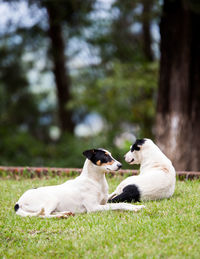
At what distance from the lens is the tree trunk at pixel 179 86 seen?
35.4 feet

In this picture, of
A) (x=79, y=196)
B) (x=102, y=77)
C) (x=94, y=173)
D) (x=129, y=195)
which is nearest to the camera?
(x=79, y=196)

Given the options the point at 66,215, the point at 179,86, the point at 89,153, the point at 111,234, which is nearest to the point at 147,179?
the point at 89,153

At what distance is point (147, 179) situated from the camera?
235 inches

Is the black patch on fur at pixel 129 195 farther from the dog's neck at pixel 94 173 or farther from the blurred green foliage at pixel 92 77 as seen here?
the blurred green foliage at pixel 92 77

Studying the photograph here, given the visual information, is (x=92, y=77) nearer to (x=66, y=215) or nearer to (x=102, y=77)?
(x=102, y=77)

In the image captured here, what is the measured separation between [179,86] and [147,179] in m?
5.34

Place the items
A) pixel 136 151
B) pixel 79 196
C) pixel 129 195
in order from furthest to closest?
1. pixel 136 151
2. pixel 129 195
3. pixel 79 196

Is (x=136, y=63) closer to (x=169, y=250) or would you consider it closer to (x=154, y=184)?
(x=154, y=184)

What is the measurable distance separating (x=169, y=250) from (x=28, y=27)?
12739 mm

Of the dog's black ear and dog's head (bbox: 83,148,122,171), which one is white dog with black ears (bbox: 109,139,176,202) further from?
the dog's black ear

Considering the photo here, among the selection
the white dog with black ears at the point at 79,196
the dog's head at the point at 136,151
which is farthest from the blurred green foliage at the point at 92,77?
the white dog with black ears at the point at 79,196

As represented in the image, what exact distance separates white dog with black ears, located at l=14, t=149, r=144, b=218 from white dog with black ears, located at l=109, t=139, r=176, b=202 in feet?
1.30

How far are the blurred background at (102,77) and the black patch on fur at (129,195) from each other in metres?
5.00

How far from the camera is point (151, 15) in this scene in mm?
13031
